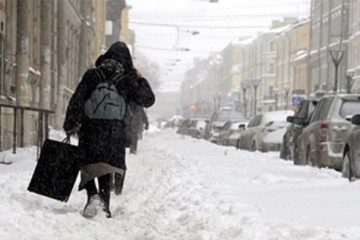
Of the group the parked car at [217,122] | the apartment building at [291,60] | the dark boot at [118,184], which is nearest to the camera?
the dark boot at [118,184]

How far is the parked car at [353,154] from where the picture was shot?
1111 centimetres

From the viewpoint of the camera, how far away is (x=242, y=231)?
19.7ft

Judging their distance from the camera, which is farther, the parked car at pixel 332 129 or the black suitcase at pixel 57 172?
the parked car at pixel 332 129

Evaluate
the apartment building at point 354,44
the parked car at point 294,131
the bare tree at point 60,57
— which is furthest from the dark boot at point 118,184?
the apartment building at point 354,44

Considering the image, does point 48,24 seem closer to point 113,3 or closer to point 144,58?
point 113,3

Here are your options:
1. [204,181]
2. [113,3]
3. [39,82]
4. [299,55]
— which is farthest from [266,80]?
[204,181]

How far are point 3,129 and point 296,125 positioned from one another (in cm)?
681

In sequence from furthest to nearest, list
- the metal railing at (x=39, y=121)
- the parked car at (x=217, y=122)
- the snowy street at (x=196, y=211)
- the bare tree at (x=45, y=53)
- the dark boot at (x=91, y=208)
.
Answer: the parked car at (x=217, y=122) → the bare tree at (x=45, y=53) → the metal railing at (x=39, y=121) → the dark boot at (x=91, y=208) → the snowy street at (x=196, y=211)

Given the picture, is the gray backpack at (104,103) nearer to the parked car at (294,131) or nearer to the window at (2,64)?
the window at (2,64)

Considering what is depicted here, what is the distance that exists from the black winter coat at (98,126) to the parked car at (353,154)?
4.69 meters

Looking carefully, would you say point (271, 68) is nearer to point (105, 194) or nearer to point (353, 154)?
point (353, 154)

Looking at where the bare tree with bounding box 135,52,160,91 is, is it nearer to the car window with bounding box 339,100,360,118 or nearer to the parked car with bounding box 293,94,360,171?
the parked car with bounding box 293,94,360,171

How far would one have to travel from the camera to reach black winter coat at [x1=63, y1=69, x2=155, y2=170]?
726 cm

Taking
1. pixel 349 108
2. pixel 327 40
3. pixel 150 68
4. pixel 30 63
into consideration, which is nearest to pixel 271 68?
pixel 150 68
